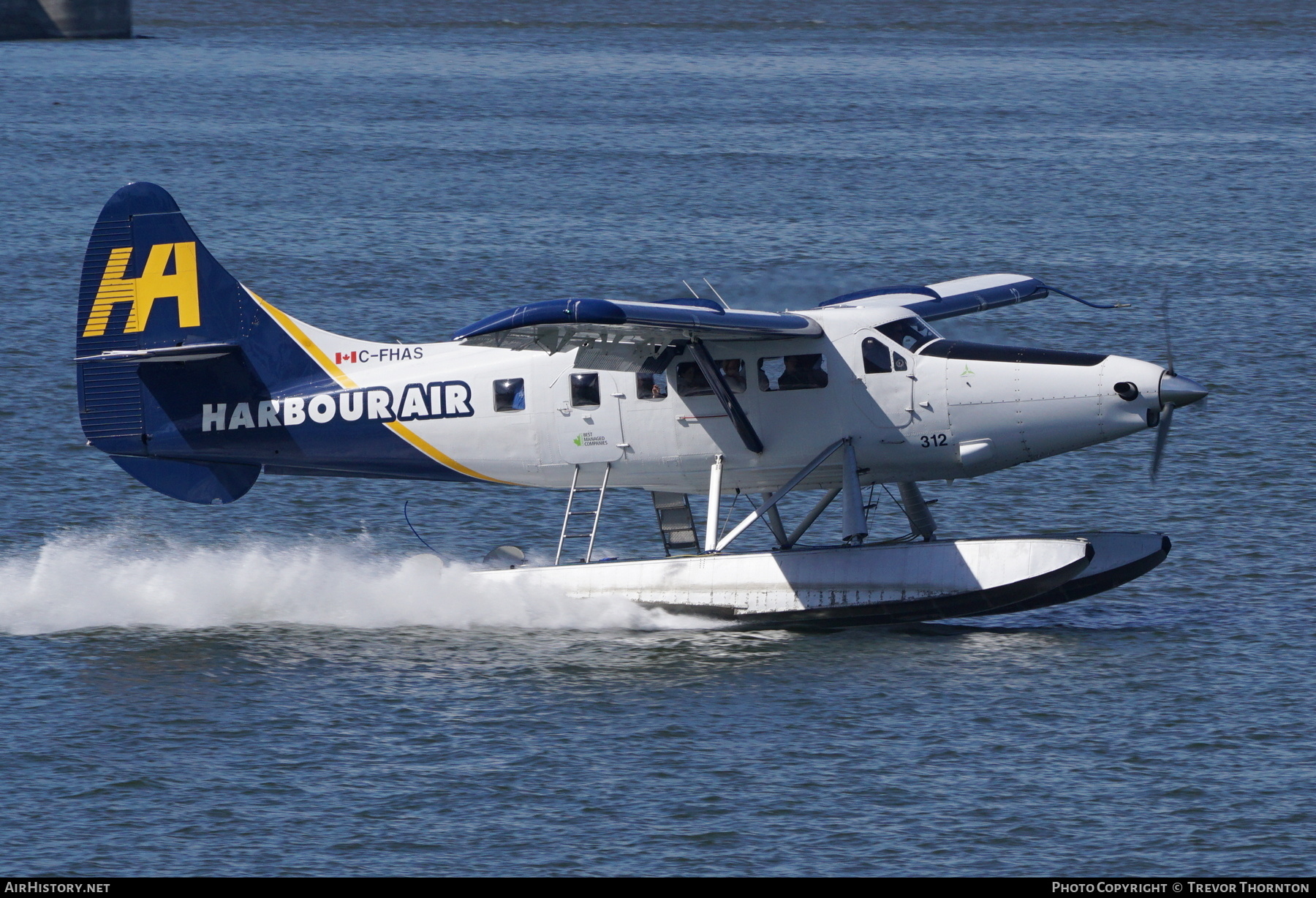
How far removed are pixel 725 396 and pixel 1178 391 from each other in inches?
181

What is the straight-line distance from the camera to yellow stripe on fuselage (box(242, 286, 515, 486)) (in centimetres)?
1947

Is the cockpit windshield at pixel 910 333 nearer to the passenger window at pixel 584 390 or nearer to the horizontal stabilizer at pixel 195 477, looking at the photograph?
the passenger window at pixel 584 390

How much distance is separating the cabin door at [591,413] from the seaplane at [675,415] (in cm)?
3

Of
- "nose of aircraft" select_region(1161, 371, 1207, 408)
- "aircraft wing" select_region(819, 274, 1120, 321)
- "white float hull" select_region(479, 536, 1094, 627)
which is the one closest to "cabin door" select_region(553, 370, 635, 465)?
"white float hull" select_region(479, 536, 1094, 627)

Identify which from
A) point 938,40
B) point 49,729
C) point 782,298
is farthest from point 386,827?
point 938,40

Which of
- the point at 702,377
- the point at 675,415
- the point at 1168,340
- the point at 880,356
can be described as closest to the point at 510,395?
the point at 675,415

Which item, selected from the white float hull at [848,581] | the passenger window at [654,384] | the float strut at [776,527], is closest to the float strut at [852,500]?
the white float hull at [848,581]

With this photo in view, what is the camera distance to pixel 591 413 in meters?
19.0

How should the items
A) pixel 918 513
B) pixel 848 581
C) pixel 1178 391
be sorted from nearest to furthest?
pixel 1178 391, pixel 848 581, pixel 918 513

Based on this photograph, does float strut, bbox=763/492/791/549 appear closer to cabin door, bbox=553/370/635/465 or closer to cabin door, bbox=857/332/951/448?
cabin door, bbox=857/332/951/448

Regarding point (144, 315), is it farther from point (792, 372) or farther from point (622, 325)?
point (792, 372)

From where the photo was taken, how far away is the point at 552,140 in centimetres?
6116

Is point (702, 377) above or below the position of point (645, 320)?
below
